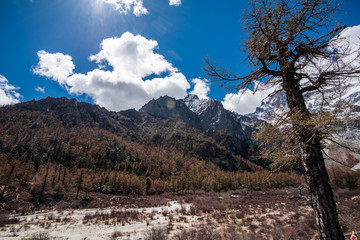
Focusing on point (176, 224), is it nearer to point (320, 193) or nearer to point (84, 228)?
point (84, 228)

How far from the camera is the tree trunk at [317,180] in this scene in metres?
2.82

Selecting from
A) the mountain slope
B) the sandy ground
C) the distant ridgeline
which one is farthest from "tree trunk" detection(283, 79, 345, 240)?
the mountain slope

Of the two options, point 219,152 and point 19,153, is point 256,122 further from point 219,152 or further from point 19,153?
point 219,152

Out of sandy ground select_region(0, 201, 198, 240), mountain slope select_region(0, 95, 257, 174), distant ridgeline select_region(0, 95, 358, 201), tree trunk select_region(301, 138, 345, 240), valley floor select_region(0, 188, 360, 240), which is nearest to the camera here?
tree trunk select_region(301, 138, 345, 240)

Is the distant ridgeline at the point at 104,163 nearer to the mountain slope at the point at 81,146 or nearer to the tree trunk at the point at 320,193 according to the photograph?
the mountain slope at the point at 81,146

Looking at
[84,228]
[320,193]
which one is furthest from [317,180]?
[84,228]

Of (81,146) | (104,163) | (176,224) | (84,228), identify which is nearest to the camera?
(84,228)

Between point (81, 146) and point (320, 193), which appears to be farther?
point (81, 146)

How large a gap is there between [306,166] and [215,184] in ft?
246

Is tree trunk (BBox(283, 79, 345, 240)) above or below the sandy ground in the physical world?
above

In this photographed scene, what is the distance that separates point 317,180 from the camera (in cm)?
300

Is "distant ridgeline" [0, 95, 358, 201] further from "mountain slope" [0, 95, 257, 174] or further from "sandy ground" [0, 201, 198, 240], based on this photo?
"sandy ground" [0, 201, 198, 240]

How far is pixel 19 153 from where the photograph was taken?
90062 millimetres

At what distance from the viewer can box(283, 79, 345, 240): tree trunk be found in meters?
2.82
